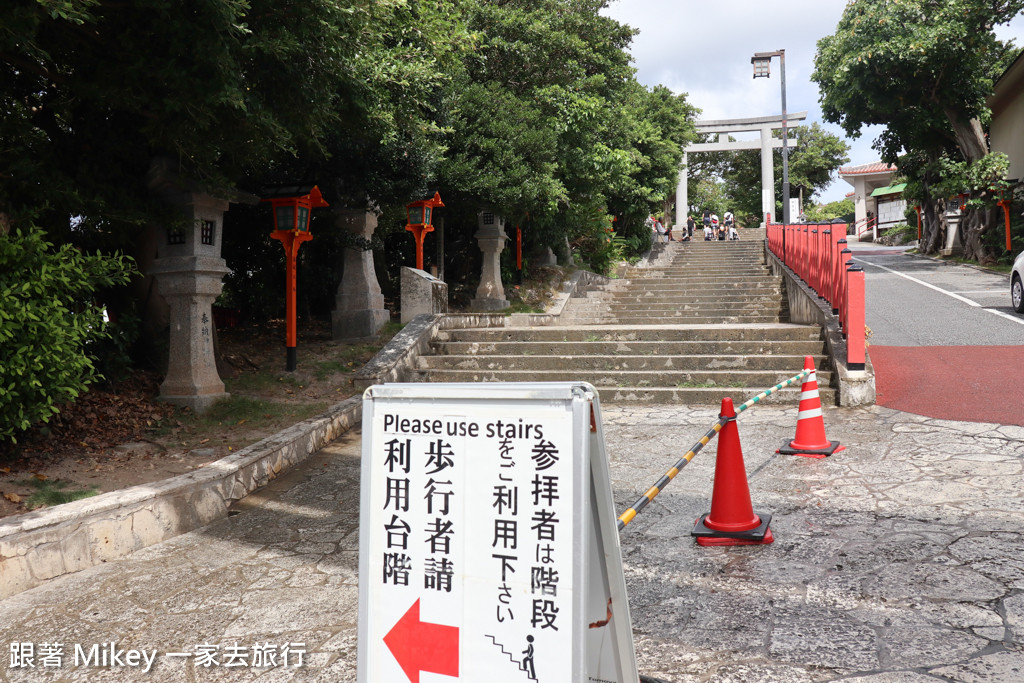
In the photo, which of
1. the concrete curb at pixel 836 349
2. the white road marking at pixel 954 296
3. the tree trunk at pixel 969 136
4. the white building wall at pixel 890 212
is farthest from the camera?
the white building wall at pixel 890 212

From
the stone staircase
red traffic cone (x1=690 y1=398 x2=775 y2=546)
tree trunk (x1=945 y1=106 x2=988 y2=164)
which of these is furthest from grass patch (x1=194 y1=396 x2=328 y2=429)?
tree trunk (x1=945 y1=106 x2=988 y2=164)

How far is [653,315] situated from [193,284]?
31.8 feet

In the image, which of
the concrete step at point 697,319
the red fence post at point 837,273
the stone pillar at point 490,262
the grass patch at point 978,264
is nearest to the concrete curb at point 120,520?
the red fence post at point 837,273

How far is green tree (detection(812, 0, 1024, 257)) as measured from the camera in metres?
19.8

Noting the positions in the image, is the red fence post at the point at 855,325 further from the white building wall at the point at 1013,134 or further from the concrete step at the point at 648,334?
the white building wall at the point at 1013,134

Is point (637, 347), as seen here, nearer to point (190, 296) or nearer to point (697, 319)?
point (697, 319)

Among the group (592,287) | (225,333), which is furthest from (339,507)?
(592,287)

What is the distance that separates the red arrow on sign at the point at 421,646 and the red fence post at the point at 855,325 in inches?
264

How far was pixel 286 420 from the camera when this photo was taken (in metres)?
7.33

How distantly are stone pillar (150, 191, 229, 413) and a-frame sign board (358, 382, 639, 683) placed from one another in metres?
5.82

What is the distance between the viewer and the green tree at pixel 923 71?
19.8 metres

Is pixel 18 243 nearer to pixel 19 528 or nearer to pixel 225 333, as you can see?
pixel 19 528

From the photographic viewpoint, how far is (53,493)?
466 cm

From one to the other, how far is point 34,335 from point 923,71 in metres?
23.9
